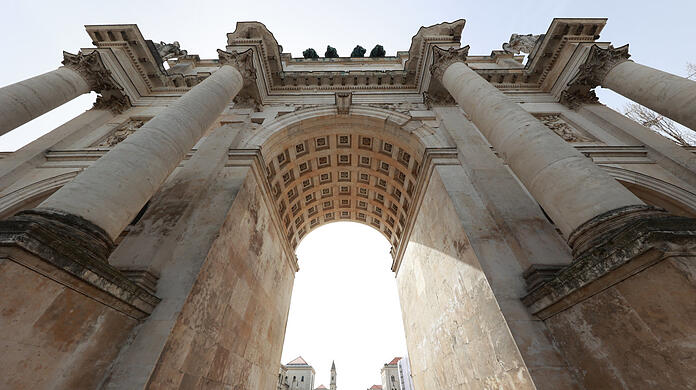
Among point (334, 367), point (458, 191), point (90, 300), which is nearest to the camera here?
point (90, 300)

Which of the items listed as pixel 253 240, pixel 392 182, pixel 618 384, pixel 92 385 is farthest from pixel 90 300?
pixel 392 182

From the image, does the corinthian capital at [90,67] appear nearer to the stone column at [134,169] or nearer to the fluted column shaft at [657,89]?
the stone column at [134,169]

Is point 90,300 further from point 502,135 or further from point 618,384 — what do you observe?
point 502,135

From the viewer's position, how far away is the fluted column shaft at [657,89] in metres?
6.78

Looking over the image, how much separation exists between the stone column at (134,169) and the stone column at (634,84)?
13.7 meters

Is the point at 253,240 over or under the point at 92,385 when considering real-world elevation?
over

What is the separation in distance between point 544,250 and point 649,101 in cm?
700

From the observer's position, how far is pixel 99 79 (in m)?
10.7

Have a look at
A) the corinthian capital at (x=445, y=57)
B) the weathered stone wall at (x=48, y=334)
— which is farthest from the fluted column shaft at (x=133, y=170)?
the corinthian capital at (x=445, y=57)

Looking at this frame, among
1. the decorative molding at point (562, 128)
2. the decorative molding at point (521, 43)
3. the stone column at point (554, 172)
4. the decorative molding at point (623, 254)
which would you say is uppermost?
the decorative molding at point (521, 43)

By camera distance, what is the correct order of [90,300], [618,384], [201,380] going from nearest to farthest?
[618,384] < [90,300] < [201,380]

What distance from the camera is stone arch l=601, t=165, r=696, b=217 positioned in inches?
307

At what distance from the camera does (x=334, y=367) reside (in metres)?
78.6

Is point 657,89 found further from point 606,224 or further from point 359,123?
point 359,123
